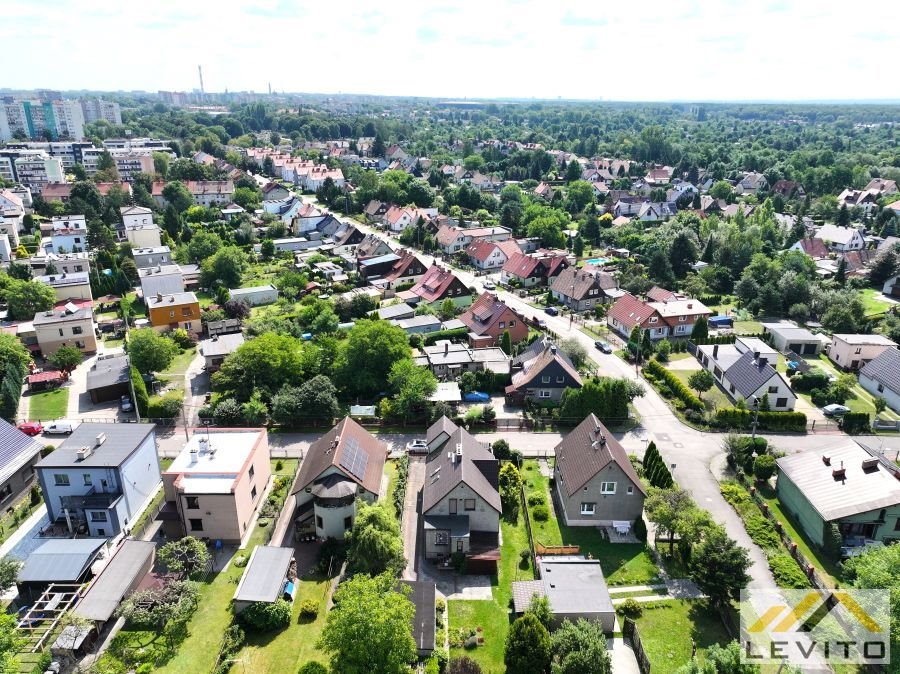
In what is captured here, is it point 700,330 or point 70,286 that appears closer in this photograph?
point 700,330

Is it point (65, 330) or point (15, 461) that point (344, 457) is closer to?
point (15, 461)

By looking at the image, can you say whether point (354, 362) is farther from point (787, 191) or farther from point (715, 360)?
point (787, 191)

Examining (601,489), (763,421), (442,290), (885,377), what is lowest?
(763,421)

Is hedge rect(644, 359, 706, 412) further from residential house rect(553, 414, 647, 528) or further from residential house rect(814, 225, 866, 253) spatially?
residential house rect(814, 225, 866, 253)

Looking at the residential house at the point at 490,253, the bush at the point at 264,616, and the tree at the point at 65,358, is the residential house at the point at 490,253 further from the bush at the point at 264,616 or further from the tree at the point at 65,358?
the bush at the point at 264,616

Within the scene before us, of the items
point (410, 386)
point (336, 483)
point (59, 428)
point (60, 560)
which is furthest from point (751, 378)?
point (59, 428)

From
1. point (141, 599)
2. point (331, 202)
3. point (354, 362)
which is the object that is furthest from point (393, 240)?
point (141, 599)

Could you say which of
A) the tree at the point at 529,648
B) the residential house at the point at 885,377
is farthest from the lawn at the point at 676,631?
the residential house at the point at 885,377
